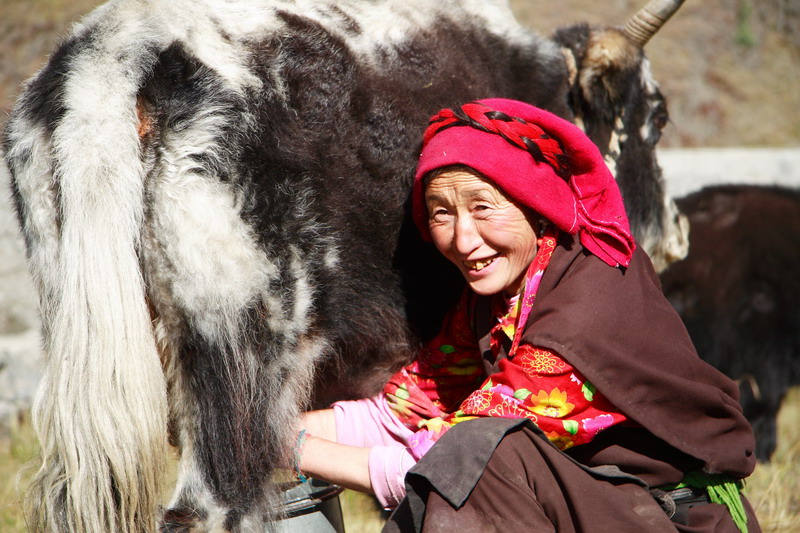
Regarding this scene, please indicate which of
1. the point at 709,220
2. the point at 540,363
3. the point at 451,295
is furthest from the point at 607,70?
the point at 709,220

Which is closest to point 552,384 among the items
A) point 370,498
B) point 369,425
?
point 369,425

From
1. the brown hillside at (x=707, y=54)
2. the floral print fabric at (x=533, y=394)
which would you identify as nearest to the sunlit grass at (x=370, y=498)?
the floral print fabric at (x=533, y=394)

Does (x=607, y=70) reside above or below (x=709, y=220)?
above

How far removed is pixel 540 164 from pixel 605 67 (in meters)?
1.15

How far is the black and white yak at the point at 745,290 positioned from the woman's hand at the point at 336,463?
3.02 meters

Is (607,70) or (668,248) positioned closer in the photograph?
(607,70)

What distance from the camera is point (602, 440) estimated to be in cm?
185

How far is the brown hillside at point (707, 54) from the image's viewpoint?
7.17 m

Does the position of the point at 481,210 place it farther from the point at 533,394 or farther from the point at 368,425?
the point at 368,425

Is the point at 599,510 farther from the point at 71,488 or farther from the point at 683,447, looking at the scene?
→ the point at 71,488

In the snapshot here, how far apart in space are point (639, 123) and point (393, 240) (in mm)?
1418

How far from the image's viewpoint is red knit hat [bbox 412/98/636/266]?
179 centimetres

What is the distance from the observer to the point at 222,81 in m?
1.73

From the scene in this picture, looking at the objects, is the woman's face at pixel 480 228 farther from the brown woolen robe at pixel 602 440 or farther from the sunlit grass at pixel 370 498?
the sunlit grass at pixel 370 498
